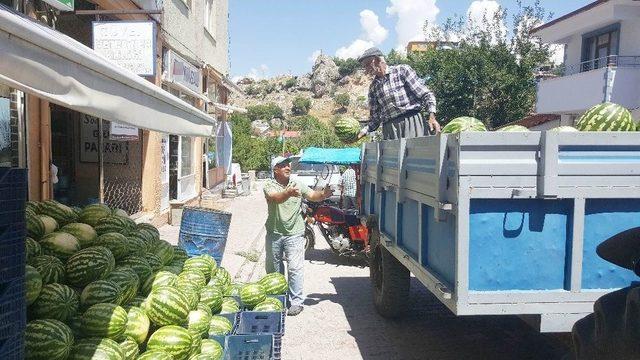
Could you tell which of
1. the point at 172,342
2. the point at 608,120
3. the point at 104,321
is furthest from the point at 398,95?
the point at 104,321

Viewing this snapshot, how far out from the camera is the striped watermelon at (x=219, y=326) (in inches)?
153

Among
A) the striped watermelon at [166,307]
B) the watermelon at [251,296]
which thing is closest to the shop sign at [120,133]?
the watermelon at [251,296]

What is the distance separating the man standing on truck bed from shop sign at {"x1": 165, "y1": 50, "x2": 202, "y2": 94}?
7099 mm

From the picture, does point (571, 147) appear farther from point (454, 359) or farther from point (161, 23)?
→ point (161, 23)

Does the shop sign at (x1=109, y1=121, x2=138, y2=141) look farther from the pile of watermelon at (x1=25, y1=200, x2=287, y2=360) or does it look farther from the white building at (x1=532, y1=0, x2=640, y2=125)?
the white building at (x1=532, y1=0, x2=640, y2=125)

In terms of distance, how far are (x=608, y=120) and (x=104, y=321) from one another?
392 cm

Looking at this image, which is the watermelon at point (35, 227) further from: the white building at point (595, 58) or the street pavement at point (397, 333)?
the white building at point (595, 58)

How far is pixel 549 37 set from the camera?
72.7 ft

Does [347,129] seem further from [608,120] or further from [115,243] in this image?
[115,243]

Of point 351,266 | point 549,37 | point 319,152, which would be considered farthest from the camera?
point 549,37

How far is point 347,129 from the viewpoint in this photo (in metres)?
6.95

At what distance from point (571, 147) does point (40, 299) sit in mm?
3358

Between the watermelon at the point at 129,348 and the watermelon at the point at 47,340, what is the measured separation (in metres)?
0.35

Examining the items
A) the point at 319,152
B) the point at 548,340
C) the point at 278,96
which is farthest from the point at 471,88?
the point at 278,96
